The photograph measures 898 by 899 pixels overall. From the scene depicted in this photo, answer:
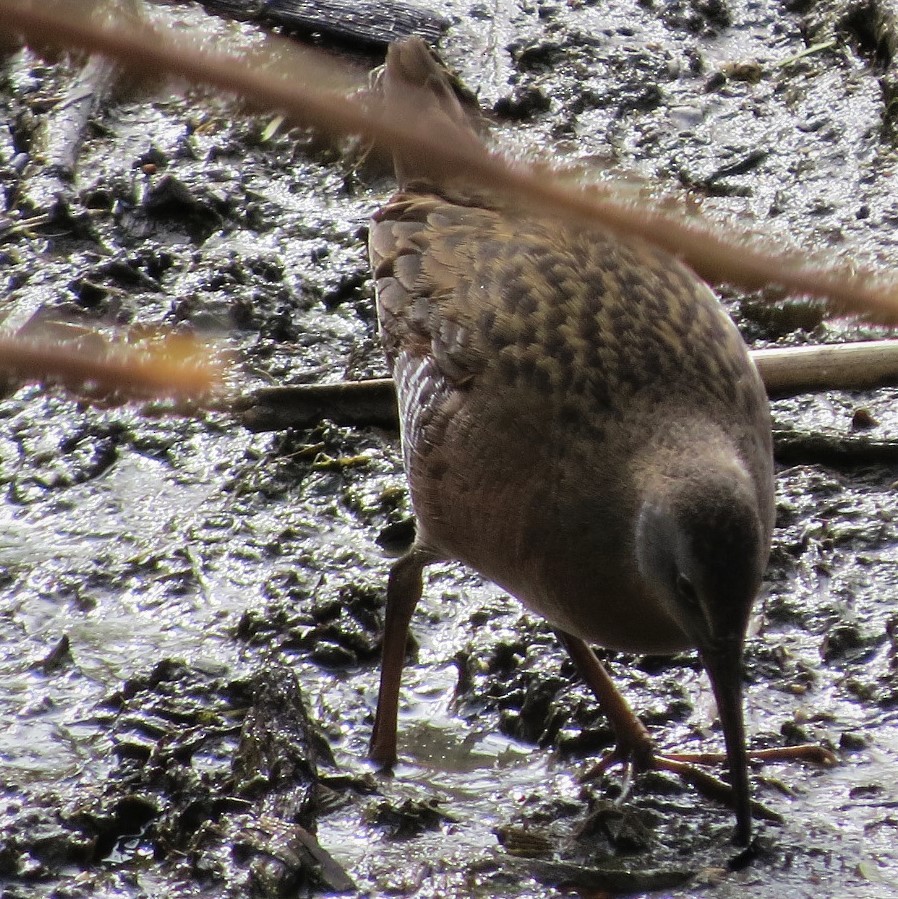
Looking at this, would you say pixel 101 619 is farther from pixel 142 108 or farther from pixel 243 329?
pixel 142 108

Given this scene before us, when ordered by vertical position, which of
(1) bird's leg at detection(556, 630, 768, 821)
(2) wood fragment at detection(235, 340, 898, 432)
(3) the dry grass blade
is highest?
(3) the dry grass blade

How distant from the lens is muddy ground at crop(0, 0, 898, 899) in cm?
348

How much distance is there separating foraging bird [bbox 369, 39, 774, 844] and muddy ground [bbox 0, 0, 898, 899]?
251mm

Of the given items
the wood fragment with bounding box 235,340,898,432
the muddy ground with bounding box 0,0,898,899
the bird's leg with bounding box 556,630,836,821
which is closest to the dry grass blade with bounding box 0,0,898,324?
the muddy ground with bounding box 0,0,898,899

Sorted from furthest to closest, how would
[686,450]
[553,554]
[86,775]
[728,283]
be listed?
1. [86,775]
2. [553,554]
3. [686,450]
4. [728,283]

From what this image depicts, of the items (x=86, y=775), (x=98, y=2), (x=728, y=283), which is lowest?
(x=86, y=775)

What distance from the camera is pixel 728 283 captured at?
2.89ft

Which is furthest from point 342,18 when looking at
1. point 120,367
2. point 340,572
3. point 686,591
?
point 120,367

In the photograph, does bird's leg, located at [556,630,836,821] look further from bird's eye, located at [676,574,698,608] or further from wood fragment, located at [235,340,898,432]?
wood fragment, located at [235,340,898,432]

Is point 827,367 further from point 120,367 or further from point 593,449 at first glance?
point 120,367

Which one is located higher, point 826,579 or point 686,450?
point 686,450

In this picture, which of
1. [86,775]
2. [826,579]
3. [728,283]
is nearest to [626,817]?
[826,579]

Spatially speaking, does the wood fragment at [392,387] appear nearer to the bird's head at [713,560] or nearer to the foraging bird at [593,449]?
the foraging bird at [593,449]

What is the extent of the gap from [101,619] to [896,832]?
2.60 metres
